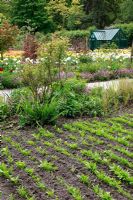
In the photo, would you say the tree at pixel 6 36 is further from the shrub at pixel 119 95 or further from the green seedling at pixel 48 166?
the green seedling at pixel 48 166

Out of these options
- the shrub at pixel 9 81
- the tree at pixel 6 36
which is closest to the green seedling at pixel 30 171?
the shrub at pixel 9 81

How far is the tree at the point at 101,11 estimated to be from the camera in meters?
46.1

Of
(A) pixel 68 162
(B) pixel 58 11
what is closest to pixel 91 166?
(A) pixel 68 162

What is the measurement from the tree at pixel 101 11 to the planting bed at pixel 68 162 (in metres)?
40.8

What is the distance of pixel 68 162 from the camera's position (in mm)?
4828

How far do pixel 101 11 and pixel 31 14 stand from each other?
9131 millimetres

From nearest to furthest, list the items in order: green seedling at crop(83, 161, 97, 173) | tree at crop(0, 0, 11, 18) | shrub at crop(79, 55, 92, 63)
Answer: green seedling at crop(83, 161, 97, 173)
shrub at crop(79, 55, 92, 63)
tree at crop(0, 0, 11, 18)

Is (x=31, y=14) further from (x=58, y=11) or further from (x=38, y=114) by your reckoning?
(x=38, y=114)

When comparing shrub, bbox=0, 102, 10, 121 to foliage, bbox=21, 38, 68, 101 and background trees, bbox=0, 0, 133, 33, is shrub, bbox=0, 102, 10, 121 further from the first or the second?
background trees, bbox=0, 0, 133, 33

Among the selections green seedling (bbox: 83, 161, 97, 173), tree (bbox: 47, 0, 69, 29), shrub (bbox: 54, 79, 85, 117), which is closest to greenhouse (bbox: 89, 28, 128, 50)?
tree (bbox: 47, 0, 69, 29)

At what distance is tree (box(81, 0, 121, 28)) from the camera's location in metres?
46.1

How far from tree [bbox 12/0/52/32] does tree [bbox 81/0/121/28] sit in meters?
6.61

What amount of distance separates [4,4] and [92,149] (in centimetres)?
4055

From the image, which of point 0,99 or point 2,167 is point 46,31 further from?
Answer: point 2,167
